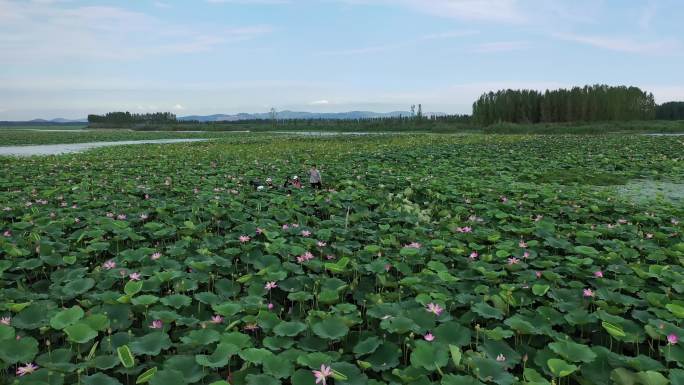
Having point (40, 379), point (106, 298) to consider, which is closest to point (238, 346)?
point (40, 379)

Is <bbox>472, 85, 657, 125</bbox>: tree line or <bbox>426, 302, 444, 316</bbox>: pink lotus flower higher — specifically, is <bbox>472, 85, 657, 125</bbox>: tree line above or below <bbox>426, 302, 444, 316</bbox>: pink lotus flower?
above

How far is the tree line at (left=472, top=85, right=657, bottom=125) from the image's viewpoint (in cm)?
5044

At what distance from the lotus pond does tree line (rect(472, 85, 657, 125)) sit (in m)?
51.1

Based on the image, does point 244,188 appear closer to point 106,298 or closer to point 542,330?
point 106,298

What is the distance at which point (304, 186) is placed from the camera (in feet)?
25.3

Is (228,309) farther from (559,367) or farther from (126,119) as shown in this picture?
(126,119)

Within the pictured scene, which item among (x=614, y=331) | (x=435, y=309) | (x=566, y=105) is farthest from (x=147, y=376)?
(x=566, y=105)

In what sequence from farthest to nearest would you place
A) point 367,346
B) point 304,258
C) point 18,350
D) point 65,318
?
point 304,258
point 65,318
point 367,346
point 18,350

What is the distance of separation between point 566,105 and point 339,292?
55.8m

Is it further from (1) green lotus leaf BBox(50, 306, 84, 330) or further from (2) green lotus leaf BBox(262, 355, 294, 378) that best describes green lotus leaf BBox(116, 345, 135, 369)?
(2) green lotus leaf BBox(262, 355, 294, 378)

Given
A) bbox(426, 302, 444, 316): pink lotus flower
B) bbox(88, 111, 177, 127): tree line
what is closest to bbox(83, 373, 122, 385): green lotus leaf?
bbox(426, 302, 444, 316): pink lotus flower

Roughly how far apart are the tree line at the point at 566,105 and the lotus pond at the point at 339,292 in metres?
51.1

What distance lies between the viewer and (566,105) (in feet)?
168

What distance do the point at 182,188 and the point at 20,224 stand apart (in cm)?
267
